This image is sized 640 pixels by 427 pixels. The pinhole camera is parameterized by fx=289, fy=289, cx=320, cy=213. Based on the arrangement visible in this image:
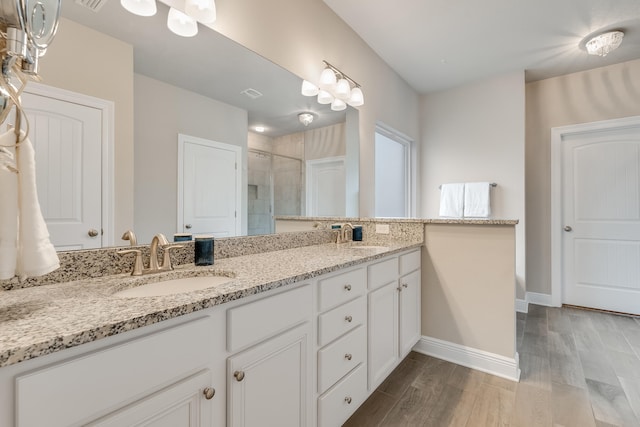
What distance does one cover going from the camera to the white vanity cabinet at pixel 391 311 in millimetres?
1532

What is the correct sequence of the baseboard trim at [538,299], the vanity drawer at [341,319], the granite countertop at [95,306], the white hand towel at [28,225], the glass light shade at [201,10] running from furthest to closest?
the baseboard trim at [538,299] → the glass light shade at [201,10] → the vanity drawer at [341,319] → the white hand towel at [28,225] → the granite countertop at [95,306]

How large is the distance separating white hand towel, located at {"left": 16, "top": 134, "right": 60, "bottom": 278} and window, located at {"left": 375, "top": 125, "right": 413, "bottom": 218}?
8.59 ft

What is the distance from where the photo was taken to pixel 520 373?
6.18ft

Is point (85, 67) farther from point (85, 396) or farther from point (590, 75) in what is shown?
point (590, 75)

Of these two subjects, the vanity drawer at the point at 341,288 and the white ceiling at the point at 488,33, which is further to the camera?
the white ceiling at the point at 488,33

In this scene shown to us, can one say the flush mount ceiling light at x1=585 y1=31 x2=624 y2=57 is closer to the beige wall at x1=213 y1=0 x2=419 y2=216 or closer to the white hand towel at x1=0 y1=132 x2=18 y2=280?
the beige wall at x1=213 y1=0 x2=419 y2=216

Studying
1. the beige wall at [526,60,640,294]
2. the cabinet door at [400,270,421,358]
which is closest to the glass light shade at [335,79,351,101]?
the cabinet door at [400,270,421,358]

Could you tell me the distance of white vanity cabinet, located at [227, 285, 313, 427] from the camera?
→ 0.84 m

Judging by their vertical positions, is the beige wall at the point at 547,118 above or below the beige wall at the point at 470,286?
above

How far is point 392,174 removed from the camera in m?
3.49

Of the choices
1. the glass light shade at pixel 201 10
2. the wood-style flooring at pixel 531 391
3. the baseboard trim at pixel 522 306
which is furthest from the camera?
the baseboard trim at pixel 522 306

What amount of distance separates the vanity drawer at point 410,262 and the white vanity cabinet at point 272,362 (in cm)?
94

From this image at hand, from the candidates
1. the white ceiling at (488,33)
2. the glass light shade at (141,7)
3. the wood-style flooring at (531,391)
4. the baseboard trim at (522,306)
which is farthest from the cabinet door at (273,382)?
the baseboard trim at (522,306)

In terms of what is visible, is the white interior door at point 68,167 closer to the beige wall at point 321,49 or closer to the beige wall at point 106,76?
the beige wall at point 106,76
